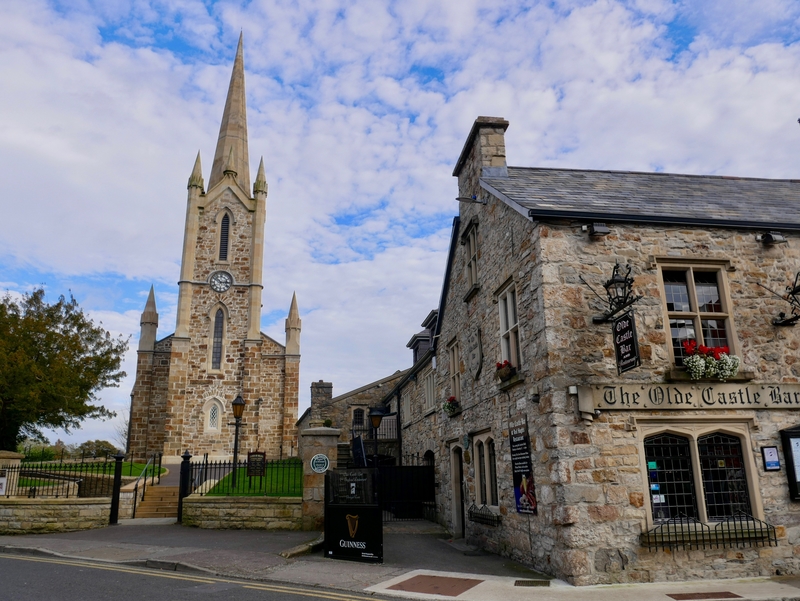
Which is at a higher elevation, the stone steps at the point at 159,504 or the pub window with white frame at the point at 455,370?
the pub window with white frame at the point at 455,370

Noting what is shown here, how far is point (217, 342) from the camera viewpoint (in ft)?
119

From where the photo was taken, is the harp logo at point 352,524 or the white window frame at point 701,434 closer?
the white window frame at point 701,434

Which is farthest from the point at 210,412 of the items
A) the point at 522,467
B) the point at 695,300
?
the point at 695,300

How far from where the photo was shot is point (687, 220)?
35.3ft

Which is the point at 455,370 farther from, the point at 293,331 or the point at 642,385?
the point at 293,331

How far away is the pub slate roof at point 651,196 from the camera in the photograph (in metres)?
10.7

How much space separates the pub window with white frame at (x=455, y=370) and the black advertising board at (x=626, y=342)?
20.5 feet

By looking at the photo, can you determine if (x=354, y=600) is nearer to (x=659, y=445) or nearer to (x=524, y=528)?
(x=524, y=528)

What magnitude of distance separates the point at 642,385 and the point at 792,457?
9.40 ft

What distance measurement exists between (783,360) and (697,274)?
2.12 metres

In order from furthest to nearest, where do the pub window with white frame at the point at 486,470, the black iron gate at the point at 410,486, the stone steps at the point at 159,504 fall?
1. the black iron gate at the point at 410,486
2. the stone steps at the point at 159,504
3. the pub window with white frame at the point at 486,470

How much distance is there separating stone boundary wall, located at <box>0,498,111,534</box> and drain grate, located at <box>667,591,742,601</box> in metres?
14.2

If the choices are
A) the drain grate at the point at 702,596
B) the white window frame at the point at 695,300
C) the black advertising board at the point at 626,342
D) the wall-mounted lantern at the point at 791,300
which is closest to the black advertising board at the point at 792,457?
the white window frame at the point at 695,300

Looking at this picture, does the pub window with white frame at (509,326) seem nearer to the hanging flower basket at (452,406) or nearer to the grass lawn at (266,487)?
the hanging flower basket at (452,406)
